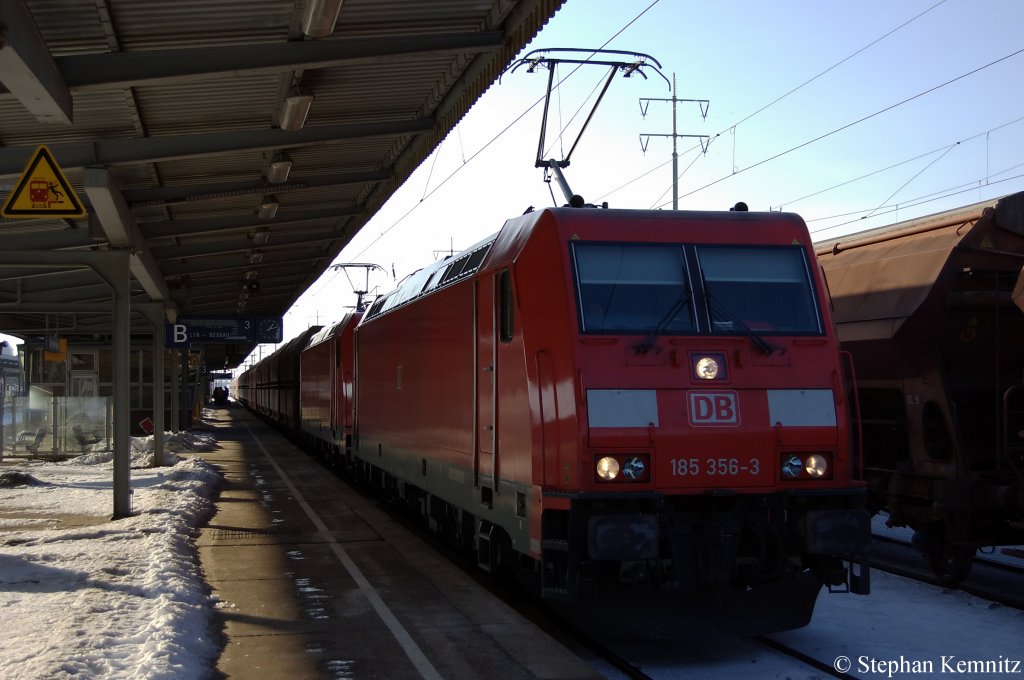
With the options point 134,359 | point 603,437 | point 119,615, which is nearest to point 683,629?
point 603,437

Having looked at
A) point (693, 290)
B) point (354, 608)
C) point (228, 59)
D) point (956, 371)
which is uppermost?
point (228, 59)

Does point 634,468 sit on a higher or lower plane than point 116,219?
lower

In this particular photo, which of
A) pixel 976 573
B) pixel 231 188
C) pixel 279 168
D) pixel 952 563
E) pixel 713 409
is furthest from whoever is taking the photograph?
pixel 231 188

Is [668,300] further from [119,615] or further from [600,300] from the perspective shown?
[119,615]

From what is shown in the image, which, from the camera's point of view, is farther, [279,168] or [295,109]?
[279,168]

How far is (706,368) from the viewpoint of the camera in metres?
7.05

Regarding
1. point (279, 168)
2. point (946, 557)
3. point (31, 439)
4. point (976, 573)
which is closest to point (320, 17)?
point (279, 168)

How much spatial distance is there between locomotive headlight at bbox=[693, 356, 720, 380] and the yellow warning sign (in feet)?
17.7

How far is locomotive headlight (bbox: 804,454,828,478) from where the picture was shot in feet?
23.1

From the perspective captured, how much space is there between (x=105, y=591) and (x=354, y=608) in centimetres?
209

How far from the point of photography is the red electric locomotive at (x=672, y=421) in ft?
22.0

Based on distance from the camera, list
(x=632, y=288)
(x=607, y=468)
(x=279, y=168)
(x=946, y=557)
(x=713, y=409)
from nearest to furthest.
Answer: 1. (x=607, y=468)
2. (x=713, y=409)
3. (x=632, y=288)
4. (x=946, y=557)
5. (x=279, y=168)

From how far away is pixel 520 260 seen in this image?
7.55 metres

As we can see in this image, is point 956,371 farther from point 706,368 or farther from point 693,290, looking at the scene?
point 706,368
